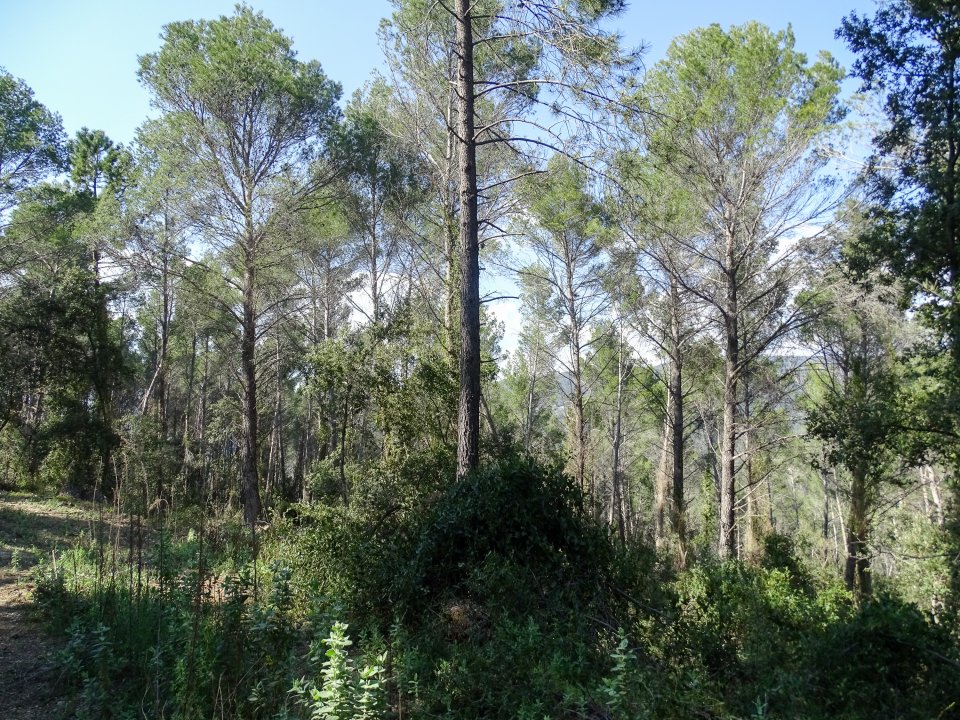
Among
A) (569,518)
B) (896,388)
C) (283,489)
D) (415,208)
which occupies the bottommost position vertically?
(283,489)

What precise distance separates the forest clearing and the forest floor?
4 centimetres

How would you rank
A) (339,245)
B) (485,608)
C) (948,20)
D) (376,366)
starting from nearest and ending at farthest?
(485,608) → (948,20) → (376,366) → (339,245)

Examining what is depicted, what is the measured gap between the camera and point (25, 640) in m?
4.92

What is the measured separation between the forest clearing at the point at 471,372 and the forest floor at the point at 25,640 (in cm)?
4

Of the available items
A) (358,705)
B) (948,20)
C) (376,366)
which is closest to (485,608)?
(358,705)

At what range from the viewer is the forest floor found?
4.01 metres

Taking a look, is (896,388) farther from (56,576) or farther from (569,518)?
(56,576)

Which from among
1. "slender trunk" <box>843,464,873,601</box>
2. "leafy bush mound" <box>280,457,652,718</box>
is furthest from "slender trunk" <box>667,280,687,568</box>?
"leafy bush mound" <box>280,457,652,718</box>

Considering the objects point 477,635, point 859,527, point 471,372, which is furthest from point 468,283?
point 859,527

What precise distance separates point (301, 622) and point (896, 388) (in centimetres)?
915

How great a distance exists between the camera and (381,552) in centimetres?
616

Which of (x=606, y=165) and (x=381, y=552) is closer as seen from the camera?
(x=381, y=552)

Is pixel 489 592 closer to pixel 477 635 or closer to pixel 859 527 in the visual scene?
pixel 477 635

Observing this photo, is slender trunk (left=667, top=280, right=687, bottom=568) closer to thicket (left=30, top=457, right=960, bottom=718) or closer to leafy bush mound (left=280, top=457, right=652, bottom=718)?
thicket (left=30, top=457, right=960, bottom=718)
